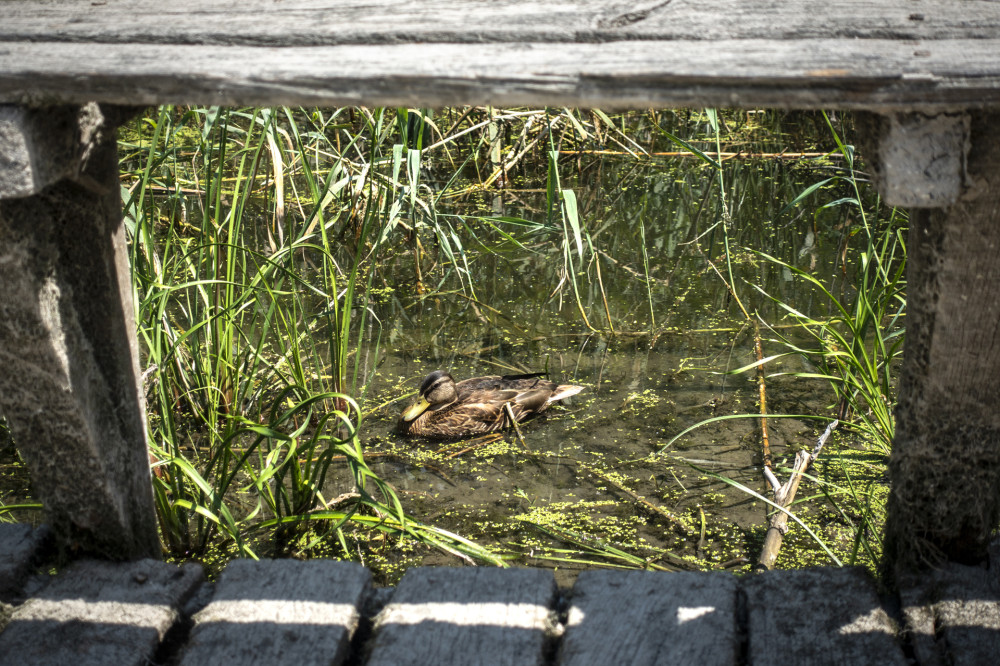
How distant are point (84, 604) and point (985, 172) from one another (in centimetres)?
197

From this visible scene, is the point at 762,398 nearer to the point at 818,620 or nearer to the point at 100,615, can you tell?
the point at 818,620

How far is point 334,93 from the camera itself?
155cm

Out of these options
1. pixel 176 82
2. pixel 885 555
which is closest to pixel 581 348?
pixel 885 555

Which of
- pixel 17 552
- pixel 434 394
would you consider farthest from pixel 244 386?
pixel 17 552

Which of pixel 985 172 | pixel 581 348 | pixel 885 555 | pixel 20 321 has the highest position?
pixel 985 172

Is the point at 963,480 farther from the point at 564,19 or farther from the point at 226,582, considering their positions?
the point at 226,582

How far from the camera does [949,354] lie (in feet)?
5.93

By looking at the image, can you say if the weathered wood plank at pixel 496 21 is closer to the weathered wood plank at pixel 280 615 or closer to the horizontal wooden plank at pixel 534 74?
the horizontal wooden plank at pixel 534 74

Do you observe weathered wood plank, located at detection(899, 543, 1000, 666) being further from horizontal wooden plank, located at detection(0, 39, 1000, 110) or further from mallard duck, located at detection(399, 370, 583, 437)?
mallard duck, located at detection(399, 370, 583, 437)

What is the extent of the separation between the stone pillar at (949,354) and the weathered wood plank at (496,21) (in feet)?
0.57

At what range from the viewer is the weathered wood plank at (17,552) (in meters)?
2.11

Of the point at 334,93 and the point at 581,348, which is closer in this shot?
the point at 334,93

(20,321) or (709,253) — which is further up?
(20,321)

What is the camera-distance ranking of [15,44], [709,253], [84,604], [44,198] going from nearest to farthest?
[15,44], [44,198], [84,604], [709,253]
